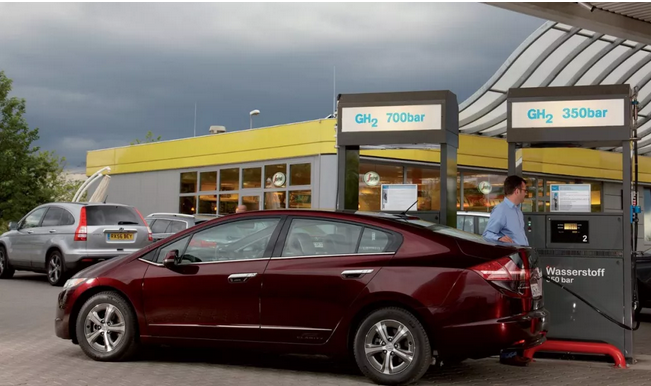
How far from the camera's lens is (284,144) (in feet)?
80.0

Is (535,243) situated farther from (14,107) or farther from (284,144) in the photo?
(14,107)

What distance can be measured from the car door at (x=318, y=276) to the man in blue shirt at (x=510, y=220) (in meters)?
1.55

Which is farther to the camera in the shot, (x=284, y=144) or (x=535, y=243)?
(x=284, y=144)

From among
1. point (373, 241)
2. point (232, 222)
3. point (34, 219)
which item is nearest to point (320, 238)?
point (373, 241)

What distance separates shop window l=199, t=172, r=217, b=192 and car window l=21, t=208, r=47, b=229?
10.3 m

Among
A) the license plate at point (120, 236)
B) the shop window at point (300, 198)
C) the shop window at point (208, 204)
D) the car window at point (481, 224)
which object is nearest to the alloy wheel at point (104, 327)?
the license plate at point (120, 236)

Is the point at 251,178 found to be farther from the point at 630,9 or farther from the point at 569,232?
the point at 569,232

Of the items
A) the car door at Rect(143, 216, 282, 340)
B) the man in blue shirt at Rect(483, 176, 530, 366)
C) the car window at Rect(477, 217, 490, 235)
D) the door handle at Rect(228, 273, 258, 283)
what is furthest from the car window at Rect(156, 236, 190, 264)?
the car window at Rect(477, 217, 490, 235)

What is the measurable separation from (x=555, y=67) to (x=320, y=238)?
18.6 metres

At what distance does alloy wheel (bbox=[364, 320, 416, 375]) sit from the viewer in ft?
21.5

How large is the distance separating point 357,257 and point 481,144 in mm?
19939

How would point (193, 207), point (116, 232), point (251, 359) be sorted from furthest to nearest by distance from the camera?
1. point (193, 207)
2. point (116, 232)
3. point (251, 359)

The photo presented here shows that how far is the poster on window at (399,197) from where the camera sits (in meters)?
9.87

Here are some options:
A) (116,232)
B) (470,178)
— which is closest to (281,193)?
(470,178)
